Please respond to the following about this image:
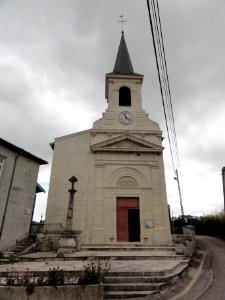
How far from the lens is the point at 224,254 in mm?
14336

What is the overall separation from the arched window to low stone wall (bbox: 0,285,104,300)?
17.6 meters

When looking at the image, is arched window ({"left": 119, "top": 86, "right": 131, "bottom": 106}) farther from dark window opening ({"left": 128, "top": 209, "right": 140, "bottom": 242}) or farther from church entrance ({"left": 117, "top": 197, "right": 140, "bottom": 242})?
dark window opening ({"left": 128, "top": 209, "right": 140, "bottom": 242})

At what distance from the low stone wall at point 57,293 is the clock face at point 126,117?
15.7 m

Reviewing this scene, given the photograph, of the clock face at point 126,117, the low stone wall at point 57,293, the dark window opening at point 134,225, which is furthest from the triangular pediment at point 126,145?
the low stone wall at point 57,293

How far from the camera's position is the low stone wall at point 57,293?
587cm

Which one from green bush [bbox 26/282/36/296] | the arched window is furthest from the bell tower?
green bush [bbox 26/282/36/296]

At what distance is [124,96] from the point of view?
74.2 feet

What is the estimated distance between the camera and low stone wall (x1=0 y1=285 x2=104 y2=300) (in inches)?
231

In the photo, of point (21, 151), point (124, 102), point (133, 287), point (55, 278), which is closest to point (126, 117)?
point (124, 102)

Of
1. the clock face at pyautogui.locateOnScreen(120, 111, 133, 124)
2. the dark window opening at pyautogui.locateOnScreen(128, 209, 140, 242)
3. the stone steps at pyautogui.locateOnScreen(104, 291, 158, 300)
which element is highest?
the clock face at pyautogui.locateOnScreen(120, 111, 133, 124)

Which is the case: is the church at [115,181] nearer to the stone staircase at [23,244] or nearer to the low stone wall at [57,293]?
the stone staircase at [23,244]

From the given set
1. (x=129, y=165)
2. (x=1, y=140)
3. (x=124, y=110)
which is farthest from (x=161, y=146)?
(x=1, y=140)

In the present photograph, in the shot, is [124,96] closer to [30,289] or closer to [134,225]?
[134,225]

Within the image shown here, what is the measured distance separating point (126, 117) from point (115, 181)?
5.70 metres
